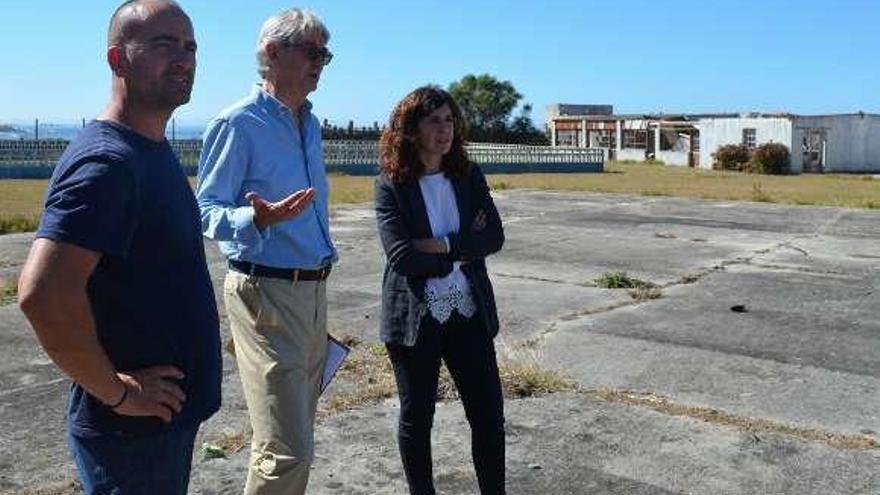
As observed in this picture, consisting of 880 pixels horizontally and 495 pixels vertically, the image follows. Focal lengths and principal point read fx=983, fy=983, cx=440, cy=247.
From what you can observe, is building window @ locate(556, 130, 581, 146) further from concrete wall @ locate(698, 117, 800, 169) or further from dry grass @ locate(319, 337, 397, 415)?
dry grass @ locate(319, 337, 397, 415)

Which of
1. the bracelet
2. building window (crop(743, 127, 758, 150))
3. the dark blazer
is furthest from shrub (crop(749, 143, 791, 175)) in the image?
the bracelet

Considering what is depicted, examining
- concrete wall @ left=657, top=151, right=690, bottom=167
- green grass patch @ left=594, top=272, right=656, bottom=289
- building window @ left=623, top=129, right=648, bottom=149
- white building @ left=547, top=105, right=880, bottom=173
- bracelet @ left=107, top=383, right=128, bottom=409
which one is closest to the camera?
bracelet @ left=107, top=383, right=128, bottom=409

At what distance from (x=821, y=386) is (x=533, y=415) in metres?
1.97

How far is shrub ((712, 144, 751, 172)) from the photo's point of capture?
164 ft

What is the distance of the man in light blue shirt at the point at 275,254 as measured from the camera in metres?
3.18

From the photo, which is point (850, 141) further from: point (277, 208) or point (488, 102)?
point (277, 208)

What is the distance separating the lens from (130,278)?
84.7 inches

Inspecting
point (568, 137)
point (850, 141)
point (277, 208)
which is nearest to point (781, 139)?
point (850, 141)

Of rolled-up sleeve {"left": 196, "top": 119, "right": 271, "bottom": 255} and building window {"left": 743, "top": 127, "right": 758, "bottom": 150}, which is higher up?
building window {"left": 743, "top": 127, "right": 758, "bottom": 150}

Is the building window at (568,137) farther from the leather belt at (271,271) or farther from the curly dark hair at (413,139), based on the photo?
the leather belt at (271,271)

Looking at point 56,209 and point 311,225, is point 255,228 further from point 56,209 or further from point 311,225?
point 56,209

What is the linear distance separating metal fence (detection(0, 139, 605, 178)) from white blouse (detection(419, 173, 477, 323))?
26114mm

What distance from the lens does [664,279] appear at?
10438 millimetres

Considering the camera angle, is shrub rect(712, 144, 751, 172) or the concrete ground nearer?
the concrete ground
